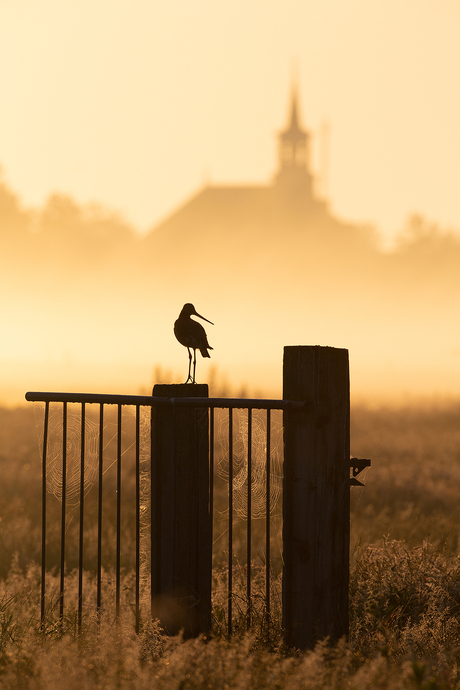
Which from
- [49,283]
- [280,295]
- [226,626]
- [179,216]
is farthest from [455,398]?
[179,216]

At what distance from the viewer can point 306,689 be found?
357 cm

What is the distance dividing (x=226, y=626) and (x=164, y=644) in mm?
824

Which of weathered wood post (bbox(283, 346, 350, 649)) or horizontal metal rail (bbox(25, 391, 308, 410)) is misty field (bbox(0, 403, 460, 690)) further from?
horizontal metal rail (bbox(25, 391, 308, 410))

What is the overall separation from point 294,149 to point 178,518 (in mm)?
117139

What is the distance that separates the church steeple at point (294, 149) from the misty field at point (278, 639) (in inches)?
4257

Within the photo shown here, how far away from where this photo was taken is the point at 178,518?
487cm

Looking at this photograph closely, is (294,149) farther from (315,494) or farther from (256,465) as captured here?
(315,494)

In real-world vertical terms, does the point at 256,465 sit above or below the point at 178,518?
above

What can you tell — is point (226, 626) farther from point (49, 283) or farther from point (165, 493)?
point (49, 283)

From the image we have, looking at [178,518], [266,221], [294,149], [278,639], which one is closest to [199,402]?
[178,518]

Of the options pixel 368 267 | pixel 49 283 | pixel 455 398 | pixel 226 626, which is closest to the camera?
pixel 226 626

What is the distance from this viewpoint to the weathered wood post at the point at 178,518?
485cm

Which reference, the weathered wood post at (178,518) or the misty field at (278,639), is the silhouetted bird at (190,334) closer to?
the weathered wood post at (178,518)

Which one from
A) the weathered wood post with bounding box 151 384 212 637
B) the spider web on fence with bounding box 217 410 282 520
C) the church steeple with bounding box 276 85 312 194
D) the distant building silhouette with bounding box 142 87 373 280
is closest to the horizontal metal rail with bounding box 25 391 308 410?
the weathered wood post with bounding box 151 384 212 637
